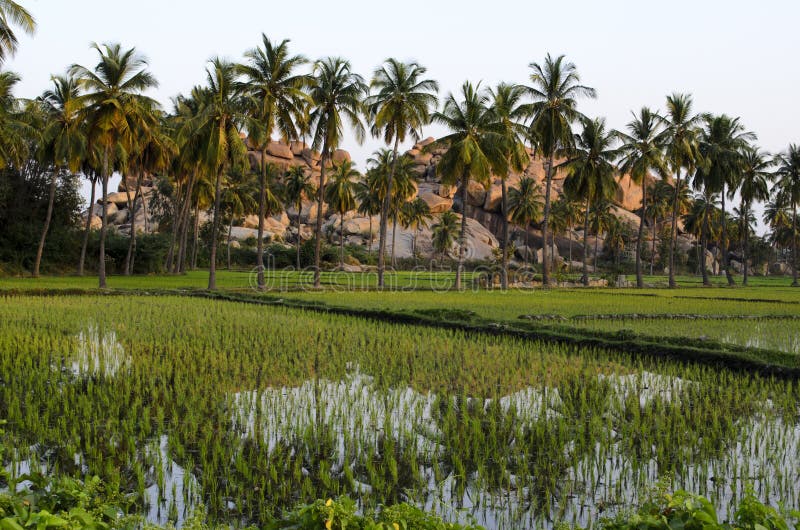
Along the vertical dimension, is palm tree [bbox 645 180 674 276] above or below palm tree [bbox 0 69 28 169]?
above

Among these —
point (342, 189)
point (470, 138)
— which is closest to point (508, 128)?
point (470, 138)

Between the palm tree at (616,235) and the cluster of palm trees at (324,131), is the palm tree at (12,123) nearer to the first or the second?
the cluster of palm trees at (324,131)

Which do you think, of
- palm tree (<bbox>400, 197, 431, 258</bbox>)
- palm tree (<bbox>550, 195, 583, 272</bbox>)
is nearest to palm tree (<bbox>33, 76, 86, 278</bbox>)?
palm tree (<bbox>400, 197, 431, 258</bbox>)

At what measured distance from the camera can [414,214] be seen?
69.5 meters

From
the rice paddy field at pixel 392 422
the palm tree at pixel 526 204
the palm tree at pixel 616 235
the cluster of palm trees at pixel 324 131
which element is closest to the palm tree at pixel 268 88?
the cluster of palm trees at pixel 324 131

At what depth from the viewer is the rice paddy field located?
500 cm

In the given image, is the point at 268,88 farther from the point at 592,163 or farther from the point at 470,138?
the point at 592,163

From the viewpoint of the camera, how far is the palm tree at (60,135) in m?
32.0

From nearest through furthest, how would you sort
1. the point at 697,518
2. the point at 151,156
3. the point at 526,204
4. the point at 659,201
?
the point at 697,518
the point at 151,156
the point at 526,204
the point at 659,201

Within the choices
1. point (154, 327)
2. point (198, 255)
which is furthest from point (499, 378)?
point (198, 255)

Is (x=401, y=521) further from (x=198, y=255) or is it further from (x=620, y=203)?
(x=620, y=203)

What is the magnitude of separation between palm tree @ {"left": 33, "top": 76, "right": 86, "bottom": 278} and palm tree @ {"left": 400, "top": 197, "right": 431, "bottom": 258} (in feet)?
121

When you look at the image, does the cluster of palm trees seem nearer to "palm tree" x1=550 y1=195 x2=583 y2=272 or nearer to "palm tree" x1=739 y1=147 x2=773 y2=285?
"palm tree" x1=739 y1=147 x2=773 y2=285

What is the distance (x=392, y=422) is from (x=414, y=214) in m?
62.8
